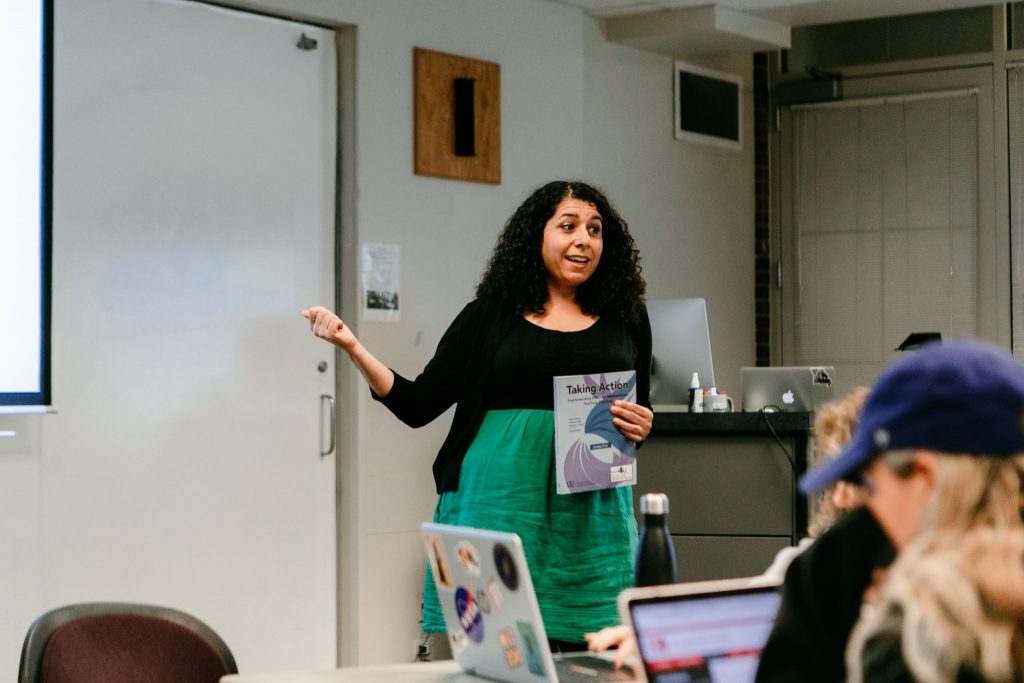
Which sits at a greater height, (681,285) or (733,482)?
(681,285)

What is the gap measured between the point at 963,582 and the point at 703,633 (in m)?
0.54

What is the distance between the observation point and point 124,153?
13.8 ft

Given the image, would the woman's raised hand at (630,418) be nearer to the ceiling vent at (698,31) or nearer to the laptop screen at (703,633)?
the laptop screen at (703,633)

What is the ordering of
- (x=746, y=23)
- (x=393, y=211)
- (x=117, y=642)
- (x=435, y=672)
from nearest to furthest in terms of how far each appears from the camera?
(x=435, y=672) < (x=117, y=642) < (x=393, y=211) < (x=746, y=23)

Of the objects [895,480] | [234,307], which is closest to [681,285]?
[234,307]

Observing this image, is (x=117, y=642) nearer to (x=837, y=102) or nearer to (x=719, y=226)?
(x=719, y=226)

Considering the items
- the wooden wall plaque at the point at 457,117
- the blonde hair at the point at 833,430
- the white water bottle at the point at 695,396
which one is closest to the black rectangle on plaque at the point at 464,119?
the wooden wall plaque at the point at 457,117

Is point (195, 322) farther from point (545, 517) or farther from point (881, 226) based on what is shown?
point (881, 226)

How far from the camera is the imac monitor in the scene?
4.55m

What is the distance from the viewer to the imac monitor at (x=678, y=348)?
4.55 metres

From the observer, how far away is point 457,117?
17.0 feet

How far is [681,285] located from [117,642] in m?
4.29

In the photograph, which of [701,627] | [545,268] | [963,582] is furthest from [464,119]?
[963,582]

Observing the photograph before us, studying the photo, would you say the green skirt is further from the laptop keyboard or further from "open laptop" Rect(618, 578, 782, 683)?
"open laptop" Rect(618, 578, 782, 683)
